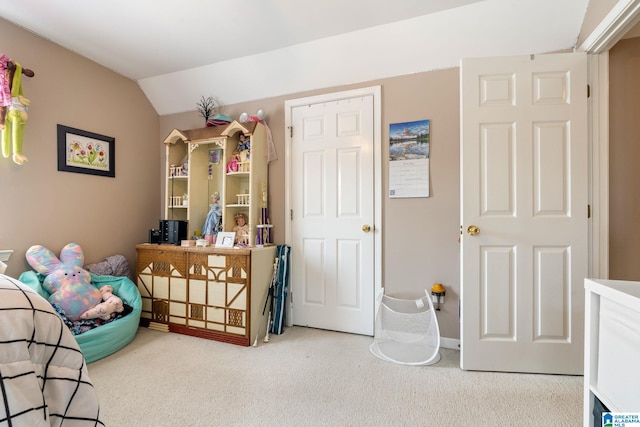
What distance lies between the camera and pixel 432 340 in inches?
87.0

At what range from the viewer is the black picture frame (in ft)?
8.02

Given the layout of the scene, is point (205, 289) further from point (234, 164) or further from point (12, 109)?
point (12, 109)

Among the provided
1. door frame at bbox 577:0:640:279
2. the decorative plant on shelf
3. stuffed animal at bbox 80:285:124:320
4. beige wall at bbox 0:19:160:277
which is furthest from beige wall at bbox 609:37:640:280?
beige wall at bbox 0:19:160:277

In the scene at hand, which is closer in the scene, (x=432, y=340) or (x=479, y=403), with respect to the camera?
(x=479, y=403)

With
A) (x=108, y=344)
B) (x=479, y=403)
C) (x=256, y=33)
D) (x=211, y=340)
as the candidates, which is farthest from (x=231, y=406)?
(x=256, y=33)

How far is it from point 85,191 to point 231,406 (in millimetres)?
2358

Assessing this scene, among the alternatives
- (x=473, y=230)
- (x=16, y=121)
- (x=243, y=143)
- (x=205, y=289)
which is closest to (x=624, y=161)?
(x=473, y=230)

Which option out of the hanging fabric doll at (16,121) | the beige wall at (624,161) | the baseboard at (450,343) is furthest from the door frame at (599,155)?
the hanging fabric doll at (16,121)

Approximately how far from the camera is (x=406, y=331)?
2271mm

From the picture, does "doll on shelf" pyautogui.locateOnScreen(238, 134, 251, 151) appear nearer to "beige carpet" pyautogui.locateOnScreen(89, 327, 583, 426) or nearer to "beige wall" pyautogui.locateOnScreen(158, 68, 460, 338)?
"beige wall" pyautogui.locateOnScreen(158, 68, 460, 338)

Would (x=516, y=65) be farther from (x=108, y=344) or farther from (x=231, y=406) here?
(x=108, y=344)

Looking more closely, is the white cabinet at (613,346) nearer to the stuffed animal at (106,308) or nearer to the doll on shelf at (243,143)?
the doll on shelf at (243,143)

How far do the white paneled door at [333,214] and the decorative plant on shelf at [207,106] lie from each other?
0.92 meters

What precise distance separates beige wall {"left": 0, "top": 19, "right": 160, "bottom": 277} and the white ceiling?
20 centimetres
